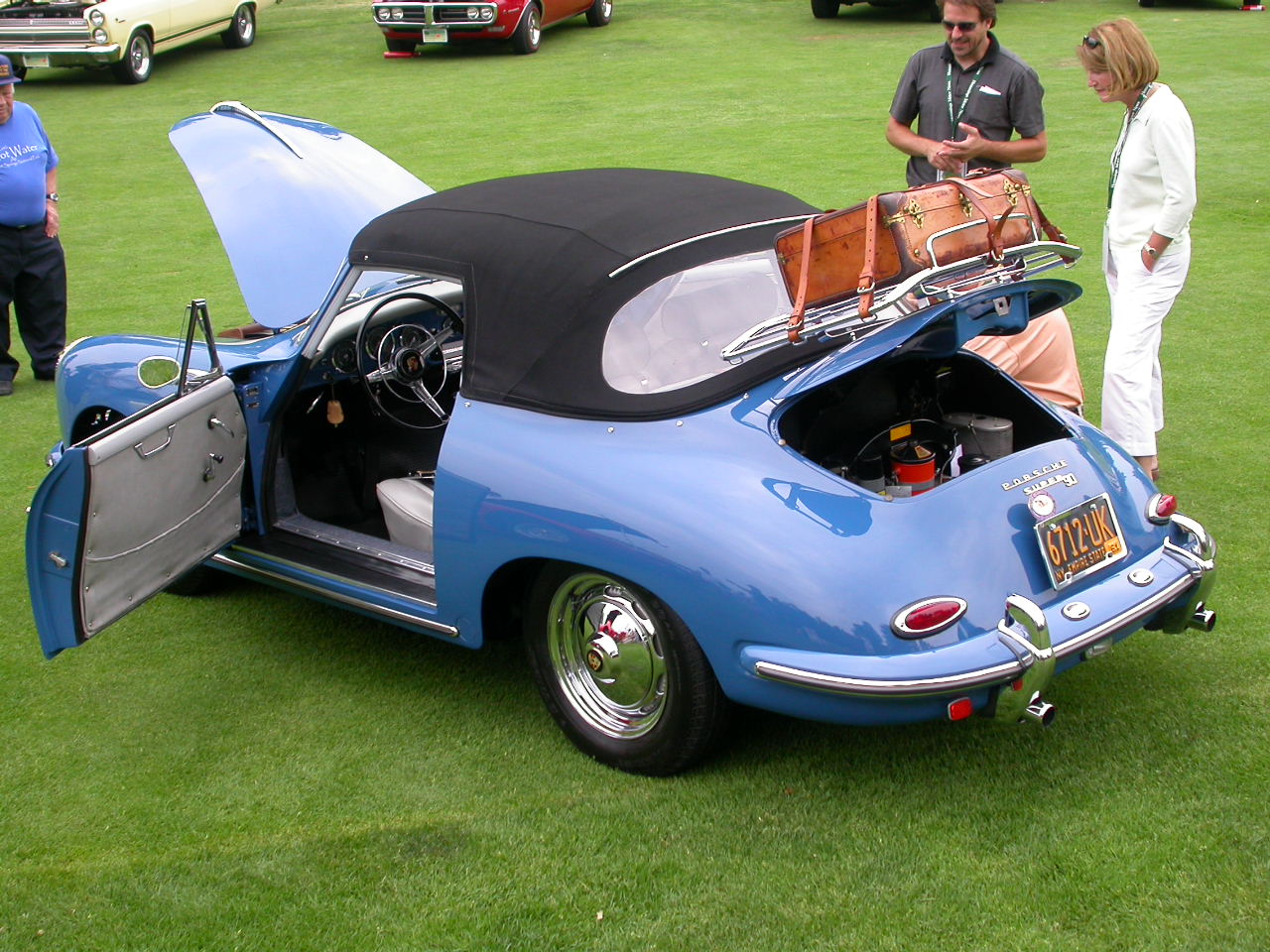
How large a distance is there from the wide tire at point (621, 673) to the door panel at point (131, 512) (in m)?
1.31

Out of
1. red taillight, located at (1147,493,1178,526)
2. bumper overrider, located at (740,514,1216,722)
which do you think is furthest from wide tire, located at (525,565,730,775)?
red taillight, located at (1147,493,1178,526)

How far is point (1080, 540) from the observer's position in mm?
3812

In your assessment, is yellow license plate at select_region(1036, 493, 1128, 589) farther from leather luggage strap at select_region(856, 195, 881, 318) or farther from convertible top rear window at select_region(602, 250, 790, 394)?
convertible top rear window at select_region(602, 250, 790, 394)

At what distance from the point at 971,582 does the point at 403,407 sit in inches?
106

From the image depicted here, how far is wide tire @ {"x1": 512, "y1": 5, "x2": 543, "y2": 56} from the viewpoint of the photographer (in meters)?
18.1

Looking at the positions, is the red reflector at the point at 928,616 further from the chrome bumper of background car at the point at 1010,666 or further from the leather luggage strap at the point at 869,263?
the leather luggage strap at the point at 869,263

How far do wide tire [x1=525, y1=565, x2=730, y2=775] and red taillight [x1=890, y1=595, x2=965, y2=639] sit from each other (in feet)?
1.89

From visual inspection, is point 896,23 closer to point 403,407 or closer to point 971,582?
point 403,407

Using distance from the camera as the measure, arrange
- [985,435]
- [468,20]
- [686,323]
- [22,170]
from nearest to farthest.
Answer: [686,323] < [985,435] < [22,170] < [468,20]

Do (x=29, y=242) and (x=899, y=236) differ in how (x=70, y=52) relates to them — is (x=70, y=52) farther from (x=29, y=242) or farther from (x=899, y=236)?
(x=899, y=236)

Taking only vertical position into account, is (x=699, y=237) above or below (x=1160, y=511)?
above

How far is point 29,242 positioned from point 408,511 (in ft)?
14.3

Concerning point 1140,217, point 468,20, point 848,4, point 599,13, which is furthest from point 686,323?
→ point 848,4

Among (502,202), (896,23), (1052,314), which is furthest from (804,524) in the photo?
(896,23)
